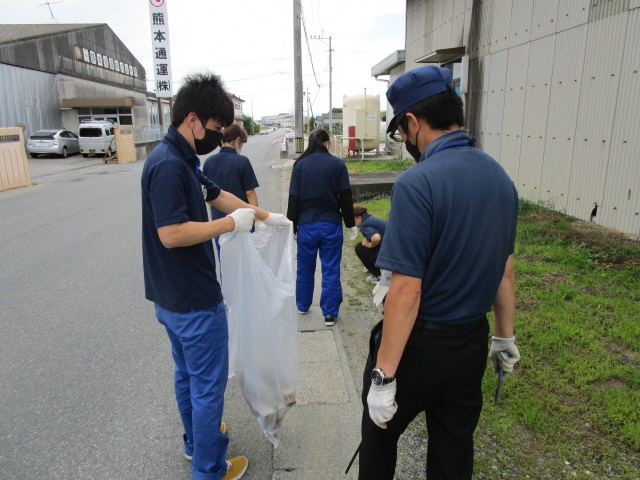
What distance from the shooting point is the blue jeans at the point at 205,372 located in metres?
2.18

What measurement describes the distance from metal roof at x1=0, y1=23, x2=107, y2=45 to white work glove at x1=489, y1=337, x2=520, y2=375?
32690 millimetres

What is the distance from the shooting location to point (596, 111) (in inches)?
239

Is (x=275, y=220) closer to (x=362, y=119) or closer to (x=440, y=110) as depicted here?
(x=440, y=110)

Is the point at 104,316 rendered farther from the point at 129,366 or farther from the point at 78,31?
the point at 78,31

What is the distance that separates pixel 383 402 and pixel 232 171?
3.36m

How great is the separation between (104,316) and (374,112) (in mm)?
16515

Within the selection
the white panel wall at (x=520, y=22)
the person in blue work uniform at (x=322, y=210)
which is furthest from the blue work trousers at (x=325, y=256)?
the white panel wall at (x=520, y=22)

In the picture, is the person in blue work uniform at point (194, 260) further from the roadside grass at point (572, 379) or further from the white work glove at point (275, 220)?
the roadside grass at point (572, 379)

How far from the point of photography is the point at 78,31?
34219 millimetres

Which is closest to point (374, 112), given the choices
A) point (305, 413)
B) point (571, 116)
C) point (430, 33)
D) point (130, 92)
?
point (430, 33)

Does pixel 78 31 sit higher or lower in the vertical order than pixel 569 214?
higher

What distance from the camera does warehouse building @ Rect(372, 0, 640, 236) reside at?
18.4ft

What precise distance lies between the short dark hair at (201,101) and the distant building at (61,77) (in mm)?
29048

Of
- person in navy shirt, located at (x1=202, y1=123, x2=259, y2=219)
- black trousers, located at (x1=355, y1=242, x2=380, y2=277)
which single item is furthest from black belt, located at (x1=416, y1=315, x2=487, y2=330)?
black trousers, located at (x1=355, y1=242, x2=380, y2=277)
